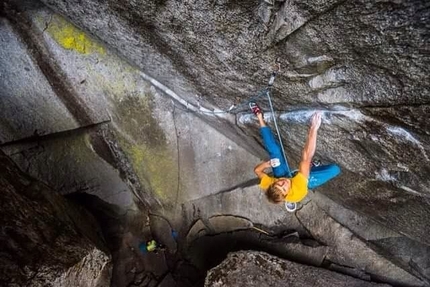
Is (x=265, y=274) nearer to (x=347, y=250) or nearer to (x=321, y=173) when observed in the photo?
(x=321, y=173)

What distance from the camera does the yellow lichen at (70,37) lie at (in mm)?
4660

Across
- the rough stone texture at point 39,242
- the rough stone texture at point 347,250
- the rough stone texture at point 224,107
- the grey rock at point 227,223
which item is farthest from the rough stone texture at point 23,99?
the rough stone texture at point 347,250

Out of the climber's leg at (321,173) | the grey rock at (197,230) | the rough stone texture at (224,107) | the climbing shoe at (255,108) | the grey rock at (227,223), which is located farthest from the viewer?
the grey rock at (197,230)

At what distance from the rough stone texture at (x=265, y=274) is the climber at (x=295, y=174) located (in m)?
0.89

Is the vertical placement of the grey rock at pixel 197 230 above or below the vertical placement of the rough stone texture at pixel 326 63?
below

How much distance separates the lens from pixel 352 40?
7.93 feet

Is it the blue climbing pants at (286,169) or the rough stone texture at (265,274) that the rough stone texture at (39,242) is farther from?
the blue climbing pants at (286,169)

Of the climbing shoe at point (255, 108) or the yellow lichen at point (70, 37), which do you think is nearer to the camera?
the climbing shoe at point (255, 108)

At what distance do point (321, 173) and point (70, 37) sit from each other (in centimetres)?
320

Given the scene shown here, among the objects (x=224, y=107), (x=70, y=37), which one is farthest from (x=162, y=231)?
(x=70, y=37)

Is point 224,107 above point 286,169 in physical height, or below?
above

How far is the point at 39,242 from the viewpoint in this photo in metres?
3.62

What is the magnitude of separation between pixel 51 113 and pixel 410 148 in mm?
4112

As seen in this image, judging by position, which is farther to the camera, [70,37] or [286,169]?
[70,37]
